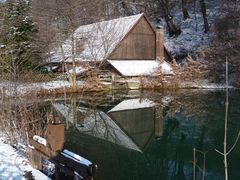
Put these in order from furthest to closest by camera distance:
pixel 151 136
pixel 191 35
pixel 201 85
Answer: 1. pixel 191 35
2. pixel 201 85
3. pixel 151 136

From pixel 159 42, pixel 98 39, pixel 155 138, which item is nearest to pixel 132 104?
pixel 155 138

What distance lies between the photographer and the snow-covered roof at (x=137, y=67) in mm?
30891

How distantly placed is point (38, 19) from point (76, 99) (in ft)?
36.4

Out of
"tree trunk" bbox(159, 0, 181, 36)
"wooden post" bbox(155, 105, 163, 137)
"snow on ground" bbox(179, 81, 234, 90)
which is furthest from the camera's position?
"tree trunk" bbox(159, 0, 181, 36)

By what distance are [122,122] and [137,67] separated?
54.8 feet

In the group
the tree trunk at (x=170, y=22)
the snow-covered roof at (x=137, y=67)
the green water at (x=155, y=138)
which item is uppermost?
the tree trunk at (x=170, y=22)

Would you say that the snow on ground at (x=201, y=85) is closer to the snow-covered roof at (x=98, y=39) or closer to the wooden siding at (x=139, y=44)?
the wooden siding at (x=139, y=44)

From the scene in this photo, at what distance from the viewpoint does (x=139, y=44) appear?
114 ft

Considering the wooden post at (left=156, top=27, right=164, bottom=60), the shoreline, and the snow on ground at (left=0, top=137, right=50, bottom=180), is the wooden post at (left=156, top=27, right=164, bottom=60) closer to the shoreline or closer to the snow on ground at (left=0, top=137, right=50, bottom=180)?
the shoreline

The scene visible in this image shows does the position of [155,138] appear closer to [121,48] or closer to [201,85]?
[201,85]

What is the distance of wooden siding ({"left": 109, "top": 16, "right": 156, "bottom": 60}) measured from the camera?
33.6 meters

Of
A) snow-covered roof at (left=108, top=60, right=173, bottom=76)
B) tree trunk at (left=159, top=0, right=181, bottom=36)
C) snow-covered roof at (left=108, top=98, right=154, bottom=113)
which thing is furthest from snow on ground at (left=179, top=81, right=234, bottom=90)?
tree trunk at (left=159, top=0, right=181, bottom=36)

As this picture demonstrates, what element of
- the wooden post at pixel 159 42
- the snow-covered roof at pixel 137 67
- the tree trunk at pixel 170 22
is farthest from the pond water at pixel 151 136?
the tree trunk at pixel 170 22

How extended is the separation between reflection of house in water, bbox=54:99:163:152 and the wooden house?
1050cm
